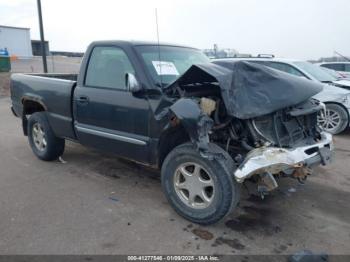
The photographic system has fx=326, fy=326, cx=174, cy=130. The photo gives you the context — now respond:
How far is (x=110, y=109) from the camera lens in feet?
Result: 13.0

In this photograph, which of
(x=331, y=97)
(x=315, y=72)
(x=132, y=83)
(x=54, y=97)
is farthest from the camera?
(x=315, y=72)

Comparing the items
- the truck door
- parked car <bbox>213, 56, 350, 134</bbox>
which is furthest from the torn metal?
parked car <bbox>213, 56, 350, 134</bbox>

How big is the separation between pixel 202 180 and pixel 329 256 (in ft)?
4.26

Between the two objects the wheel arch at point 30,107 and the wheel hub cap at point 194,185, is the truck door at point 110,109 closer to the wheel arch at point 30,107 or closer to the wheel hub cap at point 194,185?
the wheel hub cap at point 194,185

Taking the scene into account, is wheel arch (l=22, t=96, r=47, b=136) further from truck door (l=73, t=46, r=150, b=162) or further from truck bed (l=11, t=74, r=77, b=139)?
truck door (l=73, t=46, r=150, b=162)

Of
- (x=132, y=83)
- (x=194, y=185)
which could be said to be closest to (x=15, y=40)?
(x=132, y=83)

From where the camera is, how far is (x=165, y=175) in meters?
3.50

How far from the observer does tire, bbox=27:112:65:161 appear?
16.5ft

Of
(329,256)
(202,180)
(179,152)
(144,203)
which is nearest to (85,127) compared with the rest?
(144,203)

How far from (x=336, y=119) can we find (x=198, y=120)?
5319 millimetres

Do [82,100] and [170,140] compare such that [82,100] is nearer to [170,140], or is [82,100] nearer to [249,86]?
[170,140]

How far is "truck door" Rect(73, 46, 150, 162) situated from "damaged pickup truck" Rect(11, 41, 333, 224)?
0.5 inches

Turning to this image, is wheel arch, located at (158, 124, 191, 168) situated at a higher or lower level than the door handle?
lower

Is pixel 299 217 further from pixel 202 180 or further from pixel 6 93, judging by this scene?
pixel 6 93
